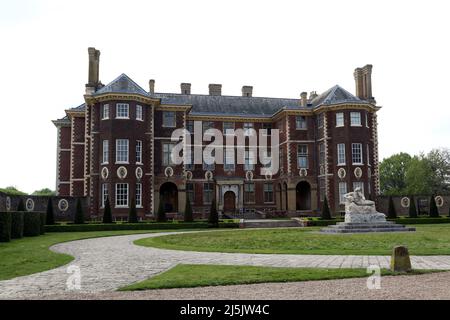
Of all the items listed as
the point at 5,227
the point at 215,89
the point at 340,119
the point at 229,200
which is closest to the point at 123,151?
the point at 229,200

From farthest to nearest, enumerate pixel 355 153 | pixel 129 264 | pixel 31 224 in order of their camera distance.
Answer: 1. pixel 355 153
2. pixel 31 224
3. pixel 129 264

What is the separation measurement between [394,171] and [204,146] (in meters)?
46.9

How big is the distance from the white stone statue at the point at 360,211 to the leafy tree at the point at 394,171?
55762 millimetres

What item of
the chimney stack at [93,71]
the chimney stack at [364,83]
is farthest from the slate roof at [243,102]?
the chimney stack at [364,83]

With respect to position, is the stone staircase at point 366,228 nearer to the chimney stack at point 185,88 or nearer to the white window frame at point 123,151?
the white window frame at point 123,151

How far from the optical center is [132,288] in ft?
27.8

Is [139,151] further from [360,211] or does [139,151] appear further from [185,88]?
[360,211]

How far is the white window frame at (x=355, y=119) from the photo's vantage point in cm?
4122

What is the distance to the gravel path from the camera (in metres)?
8.73

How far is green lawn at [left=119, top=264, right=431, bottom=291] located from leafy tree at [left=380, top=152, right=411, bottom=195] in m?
72.9

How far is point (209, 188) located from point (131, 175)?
9189 mm

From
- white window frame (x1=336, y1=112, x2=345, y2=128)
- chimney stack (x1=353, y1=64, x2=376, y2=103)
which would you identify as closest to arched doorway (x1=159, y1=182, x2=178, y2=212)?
white window frame (x1=336, y1=112, x2=345, y2=128)

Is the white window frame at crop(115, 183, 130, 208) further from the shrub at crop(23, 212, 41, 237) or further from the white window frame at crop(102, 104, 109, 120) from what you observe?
the shrub at crop(23, 212, 41, 237)

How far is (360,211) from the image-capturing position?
26094mm
